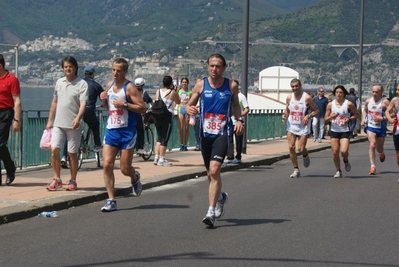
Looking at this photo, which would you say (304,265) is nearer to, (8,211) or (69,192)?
(8,211)

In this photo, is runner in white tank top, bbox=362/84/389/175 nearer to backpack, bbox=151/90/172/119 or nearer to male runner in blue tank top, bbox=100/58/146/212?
backpack, bbox=151/90/172/119

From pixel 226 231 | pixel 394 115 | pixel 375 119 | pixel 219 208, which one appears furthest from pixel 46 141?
pixel 375 119

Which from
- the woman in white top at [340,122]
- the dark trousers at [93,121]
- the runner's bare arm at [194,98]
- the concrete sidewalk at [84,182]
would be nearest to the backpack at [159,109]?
the concrete sidewalk at [84,182]

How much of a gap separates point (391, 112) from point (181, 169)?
3853mm

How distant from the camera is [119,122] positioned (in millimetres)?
12688

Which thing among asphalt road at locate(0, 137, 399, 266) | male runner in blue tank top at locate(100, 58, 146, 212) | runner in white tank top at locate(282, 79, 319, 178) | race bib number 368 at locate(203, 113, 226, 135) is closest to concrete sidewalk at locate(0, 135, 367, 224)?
asphalt road at locate(0, 137, 399, 266)

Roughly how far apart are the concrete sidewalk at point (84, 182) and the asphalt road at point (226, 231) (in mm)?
208

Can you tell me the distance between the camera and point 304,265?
9.01 meters

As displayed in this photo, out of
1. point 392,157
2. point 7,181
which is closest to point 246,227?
point 7,181

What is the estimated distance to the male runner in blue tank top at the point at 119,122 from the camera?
12.6m

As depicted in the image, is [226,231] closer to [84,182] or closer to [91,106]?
[84,182]

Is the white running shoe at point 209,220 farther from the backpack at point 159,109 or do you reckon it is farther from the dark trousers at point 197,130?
the dark trousers at point 197,130

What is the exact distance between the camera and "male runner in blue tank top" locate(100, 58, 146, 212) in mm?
12617

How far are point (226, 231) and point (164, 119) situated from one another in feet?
28.6
